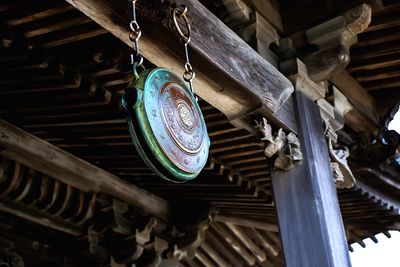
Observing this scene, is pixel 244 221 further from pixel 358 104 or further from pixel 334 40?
pixel 334 40

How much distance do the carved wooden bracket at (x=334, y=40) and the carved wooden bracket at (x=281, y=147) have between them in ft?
1.51

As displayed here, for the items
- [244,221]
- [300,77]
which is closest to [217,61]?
[300,77]

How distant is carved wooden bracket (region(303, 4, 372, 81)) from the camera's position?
11.5 feet

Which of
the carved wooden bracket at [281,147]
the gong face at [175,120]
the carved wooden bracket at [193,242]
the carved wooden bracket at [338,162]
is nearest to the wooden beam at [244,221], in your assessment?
the carved wooden bracket at [193,242]

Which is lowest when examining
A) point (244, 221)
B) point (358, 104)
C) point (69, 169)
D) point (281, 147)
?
point (281, 147)

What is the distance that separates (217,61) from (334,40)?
96 centimetres

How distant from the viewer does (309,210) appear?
324 cm

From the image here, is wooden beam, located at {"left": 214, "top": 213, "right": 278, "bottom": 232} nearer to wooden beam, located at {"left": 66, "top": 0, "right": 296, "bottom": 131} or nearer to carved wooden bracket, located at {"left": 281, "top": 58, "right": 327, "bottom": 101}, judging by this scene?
carved wooden bracket, located at {"left": 281, "top": 58, "right": 327, "bottom": 101}

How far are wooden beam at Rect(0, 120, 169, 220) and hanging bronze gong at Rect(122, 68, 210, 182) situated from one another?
163 cm

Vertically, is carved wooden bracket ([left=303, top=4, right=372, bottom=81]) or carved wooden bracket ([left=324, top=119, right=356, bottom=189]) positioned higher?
carved wooden bracket ([left=303, top=4, right=372, bottom=81])

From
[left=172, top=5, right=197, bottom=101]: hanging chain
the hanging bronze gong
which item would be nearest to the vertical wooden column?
the hanging bronze gong

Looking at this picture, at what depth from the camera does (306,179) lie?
131 inches

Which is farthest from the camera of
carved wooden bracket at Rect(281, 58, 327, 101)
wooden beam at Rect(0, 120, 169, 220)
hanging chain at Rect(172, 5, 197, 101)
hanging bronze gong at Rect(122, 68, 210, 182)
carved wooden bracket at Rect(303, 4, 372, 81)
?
wooden beam at Rect(0, 120, 169, 220)

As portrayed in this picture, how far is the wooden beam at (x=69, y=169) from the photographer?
12.6ft
